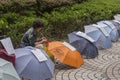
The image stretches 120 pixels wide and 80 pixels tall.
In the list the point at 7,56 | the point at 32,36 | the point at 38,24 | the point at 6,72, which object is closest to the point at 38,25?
the point at 38,24

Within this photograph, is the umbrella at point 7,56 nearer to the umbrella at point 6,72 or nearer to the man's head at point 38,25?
the umbrella at point 6,72

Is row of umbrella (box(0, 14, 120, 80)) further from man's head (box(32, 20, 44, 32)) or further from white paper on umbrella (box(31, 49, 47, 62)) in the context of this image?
man's head (box(32, 20, 44, 32))

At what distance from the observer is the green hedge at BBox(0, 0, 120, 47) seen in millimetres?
9606

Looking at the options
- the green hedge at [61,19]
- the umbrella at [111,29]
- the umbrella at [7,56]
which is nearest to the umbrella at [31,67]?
the umbrella at [7,56]

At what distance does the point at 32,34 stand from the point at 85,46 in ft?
6.81

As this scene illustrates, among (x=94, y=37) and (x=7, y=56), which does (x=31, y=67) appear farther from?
(x=94, y=37)

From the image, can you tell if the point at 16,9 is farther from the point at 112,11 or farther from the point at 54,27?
the point at 112,11

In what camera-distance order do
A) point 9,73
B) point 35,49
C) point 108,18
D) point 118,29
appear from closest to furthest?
1. point 9,73
2. point 35,49
3. point 118,29
4. point 108,18

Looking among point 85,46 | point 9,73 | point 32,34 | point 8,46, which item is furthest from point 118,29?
point 9,73

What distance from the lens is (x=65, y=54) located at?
28.0ft

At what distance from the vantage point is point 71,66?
8781 mm

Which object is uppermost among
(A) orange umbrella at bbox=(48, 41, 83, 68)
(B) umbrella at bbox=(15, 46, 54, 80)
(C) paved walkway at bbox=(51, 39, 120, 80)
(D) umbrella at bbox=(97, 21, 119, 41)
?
(B) umbrella at bbox=(15, 46, 54, 80)

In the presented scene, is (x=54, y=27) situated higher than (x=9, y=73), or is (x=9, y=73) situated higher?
(x=9, y=73)

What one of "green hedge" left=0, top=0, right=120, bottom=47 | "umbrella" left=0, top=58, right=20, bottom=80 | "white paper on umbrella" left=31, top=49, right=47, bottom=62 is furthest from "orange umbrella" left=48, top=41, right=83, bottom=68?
"umbrella" left=0, top=58, right=20, bottom=80
